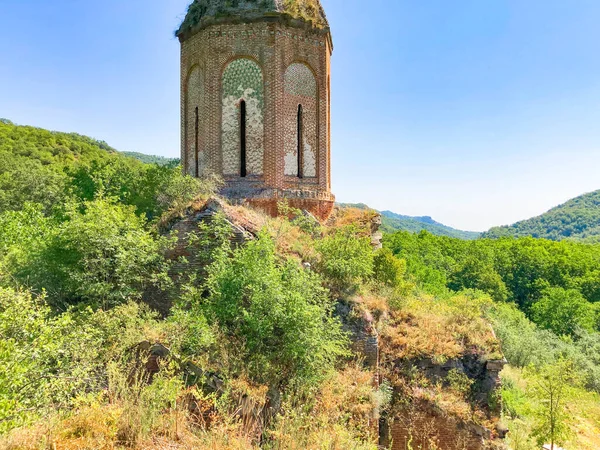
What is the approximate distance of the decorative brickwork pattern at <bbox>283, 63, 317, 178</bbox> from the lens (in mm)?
12867

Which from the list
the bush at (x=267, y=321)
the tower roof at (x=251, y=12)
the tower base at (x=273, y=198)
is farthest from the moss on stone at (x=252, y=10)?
→ the bush at (x=267, y=321)

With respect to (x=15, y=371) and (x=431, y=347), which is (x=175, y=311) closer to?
(x=15, y=371)

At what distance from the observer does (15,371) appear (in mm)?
4660

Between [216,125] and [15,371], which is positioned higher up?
[216,125]

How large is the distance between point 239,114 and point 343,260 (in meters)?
6.12

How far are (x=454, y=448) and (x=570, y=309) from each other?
33536mm

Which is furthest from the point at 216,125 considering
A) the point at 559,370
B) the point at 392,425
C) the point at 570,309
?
the point at 570,309

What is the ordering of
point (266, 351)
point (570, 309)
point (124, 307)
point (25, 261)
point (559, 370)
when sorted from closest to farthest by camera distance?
point (266, 351) < point (124, 307) < point (25, 261) < point (559, 370) < point (570, 309)

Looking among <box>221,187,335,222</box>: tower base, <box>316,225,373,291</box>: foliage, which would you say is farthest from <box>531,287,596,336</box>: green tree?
<box>316,225,373,291</box>: foliage

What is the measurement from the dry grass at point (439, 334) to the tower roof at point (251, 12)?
8827 mm

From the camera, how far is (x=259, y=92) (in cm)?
1262

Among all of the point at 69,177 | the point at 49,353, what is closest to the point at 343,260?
the point at 49,353

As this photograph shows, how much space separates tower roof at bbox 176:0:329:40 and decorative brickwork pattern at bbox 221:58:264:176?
1.25 metres

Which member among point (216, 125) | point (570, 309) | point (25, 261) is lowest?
point (570, 309)
